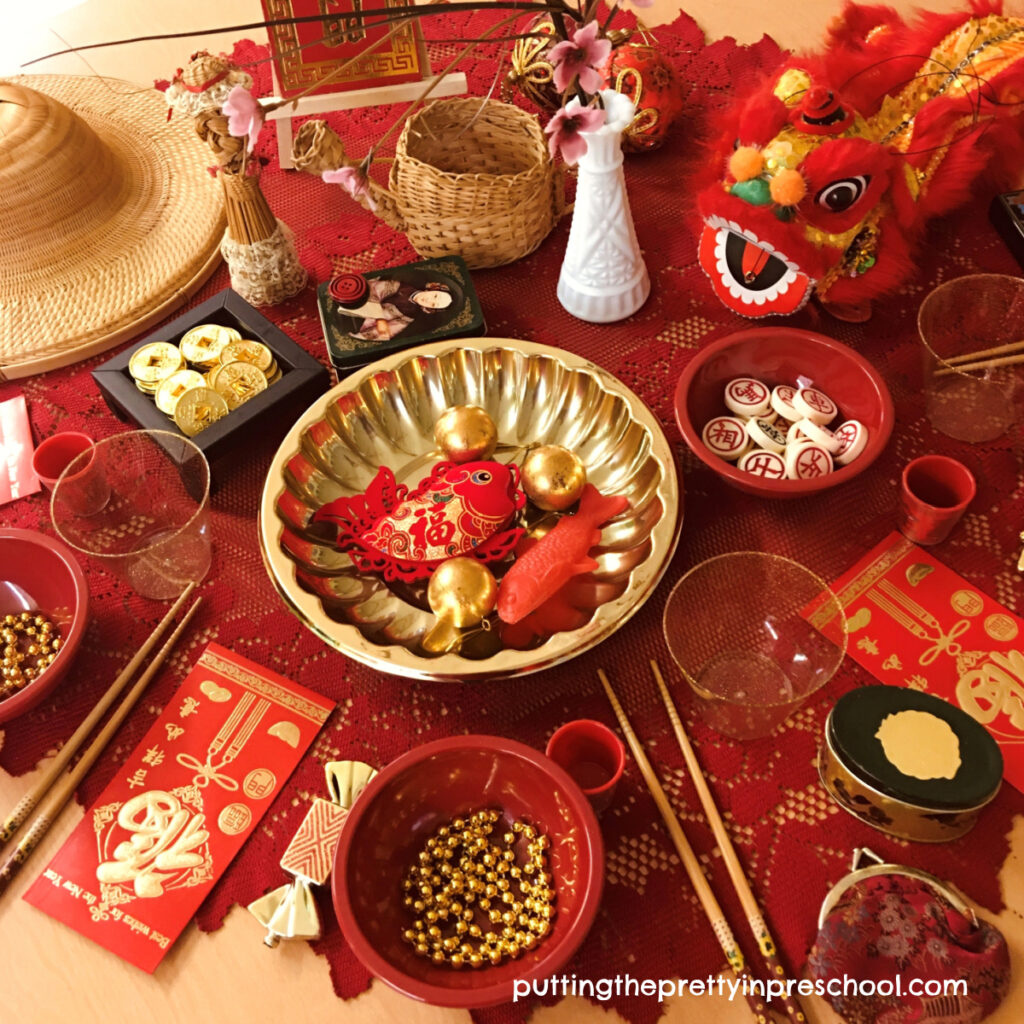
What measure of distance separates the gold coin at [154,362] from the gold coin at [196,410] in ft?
0.18

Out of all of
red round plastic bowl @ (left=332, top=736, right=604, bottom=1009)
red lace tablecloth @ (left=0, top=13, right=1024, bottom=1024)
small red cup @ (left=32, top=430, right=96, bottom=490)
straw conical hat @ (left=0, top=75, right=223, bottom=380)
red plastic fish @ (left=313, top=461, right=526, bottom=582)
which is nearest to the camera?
red round plastic bowl @ (left=332, top=736, right=604, bottom=1009)

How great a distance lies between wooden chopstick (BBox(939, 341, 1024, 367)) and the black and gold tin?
42 centimetres

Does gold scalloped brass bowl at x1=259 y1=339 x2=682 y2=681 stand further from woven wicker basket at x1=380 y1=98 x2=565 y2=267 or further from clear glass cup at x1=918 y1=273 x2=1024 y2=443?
clear glass cup at x1=918 y1=273 x2=1024 y2=443

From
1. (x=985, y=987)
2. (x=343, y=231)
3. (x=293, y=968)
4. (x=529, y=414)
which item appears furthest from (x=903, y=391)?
(x=293, y=968)

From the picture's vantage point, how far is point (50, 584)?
84cm

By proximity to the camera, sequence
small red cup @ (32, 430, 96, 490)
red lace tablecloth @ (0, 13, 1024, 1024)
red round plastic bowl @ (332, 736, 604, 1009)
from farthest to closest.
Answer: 1. small red cup @ (32, 430, 96, 490)
2. red lace tablecloth @ (0, 13, 1024, 1024)
3. red round plastic bowl @ (332, 736, 604, 1009)

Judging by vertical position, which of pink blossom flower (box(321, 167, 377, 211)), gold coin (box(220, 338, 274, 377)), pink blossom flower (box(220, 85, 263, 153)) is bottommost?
gold coin (box(220, 338, 274, 377))

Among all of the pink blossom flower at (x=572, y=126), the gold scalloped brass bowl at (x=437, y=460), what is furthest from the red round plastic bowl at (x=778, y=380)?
the pink blossom flower at (x=572, y=126)

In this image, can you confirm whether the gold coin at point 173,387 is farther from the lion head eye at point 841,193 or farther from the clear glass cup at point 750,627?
the lion head eye at point 841,193

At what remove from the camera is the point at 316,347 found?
104cm

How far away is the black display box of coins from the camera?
894 millimetres

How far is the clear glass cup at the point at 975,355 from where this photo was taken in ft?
2.99

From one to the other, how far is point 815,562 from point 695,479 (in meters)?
0.15

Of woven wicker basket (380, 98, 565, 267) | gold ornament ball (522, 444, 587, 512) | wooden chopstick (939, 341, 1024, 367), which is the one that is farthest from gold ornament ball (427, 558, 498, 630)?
wooden chopstick (939, 341, 1024, 367)
